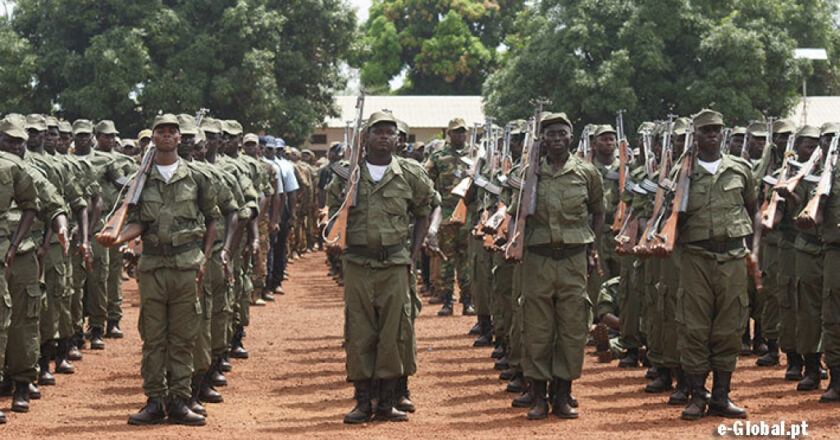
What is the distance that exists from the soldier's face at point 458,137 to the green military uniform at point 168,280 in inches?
241

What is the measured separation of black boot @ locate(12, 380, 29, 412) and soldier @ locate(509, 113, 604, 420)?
4076 millimetres

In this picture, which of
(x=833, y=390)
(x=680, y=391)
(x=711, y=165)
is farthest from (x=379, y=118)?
(x=833, y=390)

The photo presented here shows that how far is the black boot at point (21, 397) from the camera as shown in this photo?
31.1 ft

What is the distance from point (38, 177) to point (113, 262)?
172 inches

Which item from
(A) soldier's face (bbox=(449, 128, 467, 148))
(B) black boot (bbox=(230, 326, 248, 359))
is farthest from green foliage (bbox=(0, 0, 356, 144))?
(B) black boot (bbox=(230, 326, 248, 359))

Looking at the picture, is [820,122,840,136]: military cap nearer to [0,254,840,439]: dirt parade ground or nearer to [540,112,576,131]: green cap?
[0,254,840,439]: dirt parade ground

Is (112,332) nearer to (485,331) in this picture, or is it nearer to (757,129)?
(485,331)

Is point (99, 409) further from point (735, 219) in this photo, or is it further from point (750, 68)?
point (750, 68)

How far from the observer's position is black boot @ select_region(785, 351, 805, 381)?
1110 centimetres

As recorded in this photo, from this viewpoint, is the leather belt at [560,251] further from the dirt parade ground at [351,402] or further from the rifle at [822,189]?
the rifle at [822,189]

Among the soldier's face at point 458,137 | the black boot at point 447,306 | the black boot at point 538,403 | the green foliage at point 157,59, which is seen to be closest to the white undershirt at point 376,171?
the black boot at point 538,403

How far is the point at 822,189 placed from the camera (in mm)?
9883

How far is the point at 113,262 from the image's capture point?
45.3 feet

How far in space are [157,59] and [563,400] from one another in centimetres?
2914
